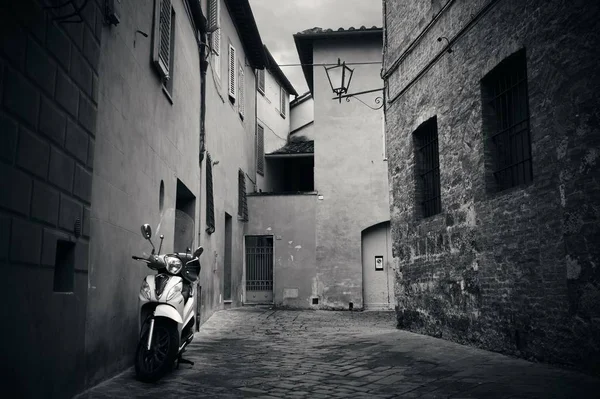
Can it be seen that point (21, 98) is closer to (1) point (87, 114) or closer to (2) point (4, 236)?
(2) point (4, 236)

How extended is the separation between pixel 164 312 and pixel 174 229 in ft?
10.6

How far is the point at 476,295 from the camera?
754cm

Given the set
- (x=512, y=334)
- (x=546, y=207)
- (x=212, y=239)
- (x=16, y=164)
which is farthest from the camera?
(x=212, y=239)

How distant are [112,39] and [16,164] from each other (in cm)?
271

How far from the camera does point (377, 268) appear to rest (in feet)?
55.8

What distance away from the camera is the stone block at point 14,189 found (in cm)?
312

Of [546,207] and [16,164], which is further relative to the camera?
[546,207]

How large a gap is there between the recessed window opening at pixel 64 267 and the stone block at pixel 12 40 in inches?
53.7

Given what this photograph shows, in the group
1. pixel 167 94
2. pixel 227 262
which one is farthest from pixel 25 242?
pixel 227 262

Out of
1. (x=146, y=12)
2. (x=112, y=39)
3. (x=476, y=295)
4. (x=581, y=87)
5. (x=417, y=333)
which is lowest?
(x=417, y=333)

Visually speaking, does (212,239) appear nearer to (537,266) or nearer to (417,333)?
(417,333)

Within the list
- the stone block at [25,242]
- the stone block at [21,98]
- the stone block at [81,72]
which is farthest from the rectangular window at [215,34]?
the stone block at [25,242]

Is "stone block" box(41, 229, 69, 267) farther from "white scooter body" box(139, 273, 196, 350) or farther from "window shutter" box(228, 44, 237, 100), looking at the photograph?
"window shutter" box(228, 44, 237, 100)

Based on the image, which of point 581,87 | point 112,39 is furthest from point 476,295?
point 112,39
